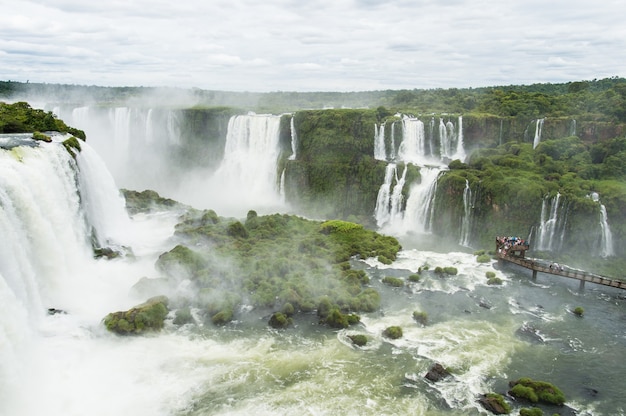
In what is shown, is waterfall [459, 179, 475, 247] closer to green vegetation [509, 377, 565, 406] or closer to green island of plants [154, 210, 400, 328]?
green island of plants [154, 210, 400, 328]

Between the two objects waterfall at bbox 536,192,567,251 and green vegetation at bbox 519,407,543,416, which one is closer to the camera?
green vegetation at bbox 519,407,543,416

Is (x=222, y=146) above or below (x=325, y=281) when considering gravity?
above

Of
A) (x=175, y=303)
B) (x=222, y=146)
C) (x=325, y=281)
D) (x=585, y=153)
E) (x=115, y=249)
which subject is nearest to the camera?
(x=175, y=303)

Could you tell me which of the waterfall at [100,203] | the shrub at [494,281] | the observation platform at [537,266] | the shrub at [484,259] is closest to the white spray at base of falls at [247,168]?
the waterfall at [100,203]

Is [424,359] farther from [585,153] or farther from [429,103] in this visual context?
[429,103]

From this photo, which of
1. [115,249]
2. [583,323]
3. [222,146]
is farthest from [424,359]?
[222,146]

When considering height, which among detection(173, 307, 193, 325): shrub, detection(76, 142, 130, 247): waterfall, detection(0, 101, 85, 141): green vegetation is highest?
detection(0, 101, 85, 141): green vegetation

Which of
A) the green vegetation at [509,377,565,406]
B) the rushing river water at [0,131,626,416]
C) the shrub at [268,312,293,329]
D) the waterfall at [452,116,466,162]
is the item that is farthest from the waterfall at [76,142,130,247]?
the waterfall at [452,116,466,162]
